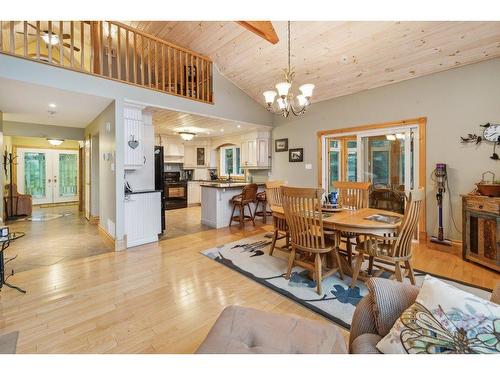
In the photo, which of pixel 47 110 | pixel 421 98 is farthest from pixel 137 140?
pixel 421 98

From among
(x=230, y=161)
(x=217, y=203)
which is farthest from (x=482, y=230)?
(x=230, y=161)

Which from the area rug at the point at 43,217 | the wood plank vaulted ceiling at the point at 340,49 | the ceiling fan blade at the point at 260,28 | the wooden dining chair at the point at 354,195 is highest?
the wood plank vaulted ceiling at the point at 340,49

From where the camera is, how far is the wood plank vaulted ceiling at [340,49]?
3055 millimetres

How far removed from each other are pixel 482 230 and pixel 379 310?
286 centimetres

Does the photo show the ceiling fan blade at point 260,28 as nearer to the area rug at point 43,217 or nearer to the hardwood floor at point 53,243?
the hardwood floor at point 53,243

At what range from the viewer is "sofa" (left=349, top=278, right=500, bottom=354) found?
3.51 feet

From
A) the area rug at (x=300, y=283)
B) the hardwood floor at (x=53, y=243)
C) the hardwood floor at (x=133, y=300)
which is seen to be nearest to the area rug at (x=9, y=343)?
the hardwood floor at (x=133, y=300)

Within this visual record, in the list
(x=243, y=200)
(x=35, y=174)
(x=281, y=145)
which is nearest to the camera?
(x=243, y=200)

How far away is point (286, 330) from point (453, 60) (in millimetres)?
4246

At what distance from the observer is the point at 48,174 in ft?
26.2

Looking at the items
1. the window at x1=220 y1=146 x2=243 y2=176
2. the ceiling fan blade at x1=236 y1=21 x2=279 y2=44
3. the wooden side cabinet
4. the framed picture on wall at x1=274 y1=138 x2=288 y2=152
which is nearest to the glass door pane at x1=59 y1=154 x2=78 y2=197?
the window at x1=220 y1=146 x2=243 y2=176

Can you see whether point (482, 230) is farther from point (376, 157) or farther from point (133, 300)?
point (133, 300)

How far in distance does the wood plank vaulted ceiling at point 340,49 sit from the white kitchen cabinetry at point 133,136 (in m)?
1.70

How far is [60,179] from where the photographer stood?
8273 mm
